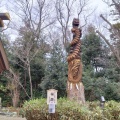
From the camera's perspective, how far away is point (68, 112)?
8.09 m

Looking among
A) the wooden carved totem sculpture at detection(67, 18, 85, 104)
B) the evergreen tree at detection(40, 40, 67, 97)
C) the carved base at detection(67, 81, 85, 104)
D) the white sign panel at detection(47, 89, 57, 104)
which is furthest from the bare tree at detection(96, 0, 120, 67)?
the white sign panel at detection(47, 89, 57, 104)

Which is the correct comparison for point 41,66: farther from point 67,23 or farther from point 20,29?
point 67,23

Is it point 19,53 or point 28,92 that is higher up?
point 19,53

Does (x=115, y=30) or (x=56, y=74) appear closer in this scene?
(x=56, y=74)

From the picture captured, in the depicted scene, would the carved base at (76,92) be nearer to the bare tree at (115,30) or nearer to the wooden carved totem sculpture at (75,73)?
the wooden carved totem sculpture at (75,73)

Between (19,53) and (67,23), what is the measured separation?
7.41 metres

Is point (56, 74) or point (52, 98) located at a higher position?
point (56, 74)

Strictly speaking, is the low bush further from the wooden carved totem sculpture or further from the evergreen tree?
the evergreen tree

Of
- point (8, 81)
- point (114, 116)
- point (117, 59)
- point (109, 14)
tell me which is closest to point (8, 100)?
point (8, 81)

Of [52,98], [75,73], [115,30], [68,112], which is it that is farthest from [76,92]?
[115,30]

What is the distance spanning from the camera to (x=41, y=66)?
845 inches

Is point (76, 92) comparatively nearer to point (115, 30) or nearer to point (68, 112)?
point (68, 112)

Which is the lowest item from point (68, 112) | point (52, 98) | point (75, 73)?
point (68, 112)

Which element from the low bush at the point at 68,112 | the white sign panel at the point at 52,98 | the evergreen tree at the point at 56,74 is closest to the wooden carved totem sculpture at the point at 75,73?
the low bush at the point at 68,112
